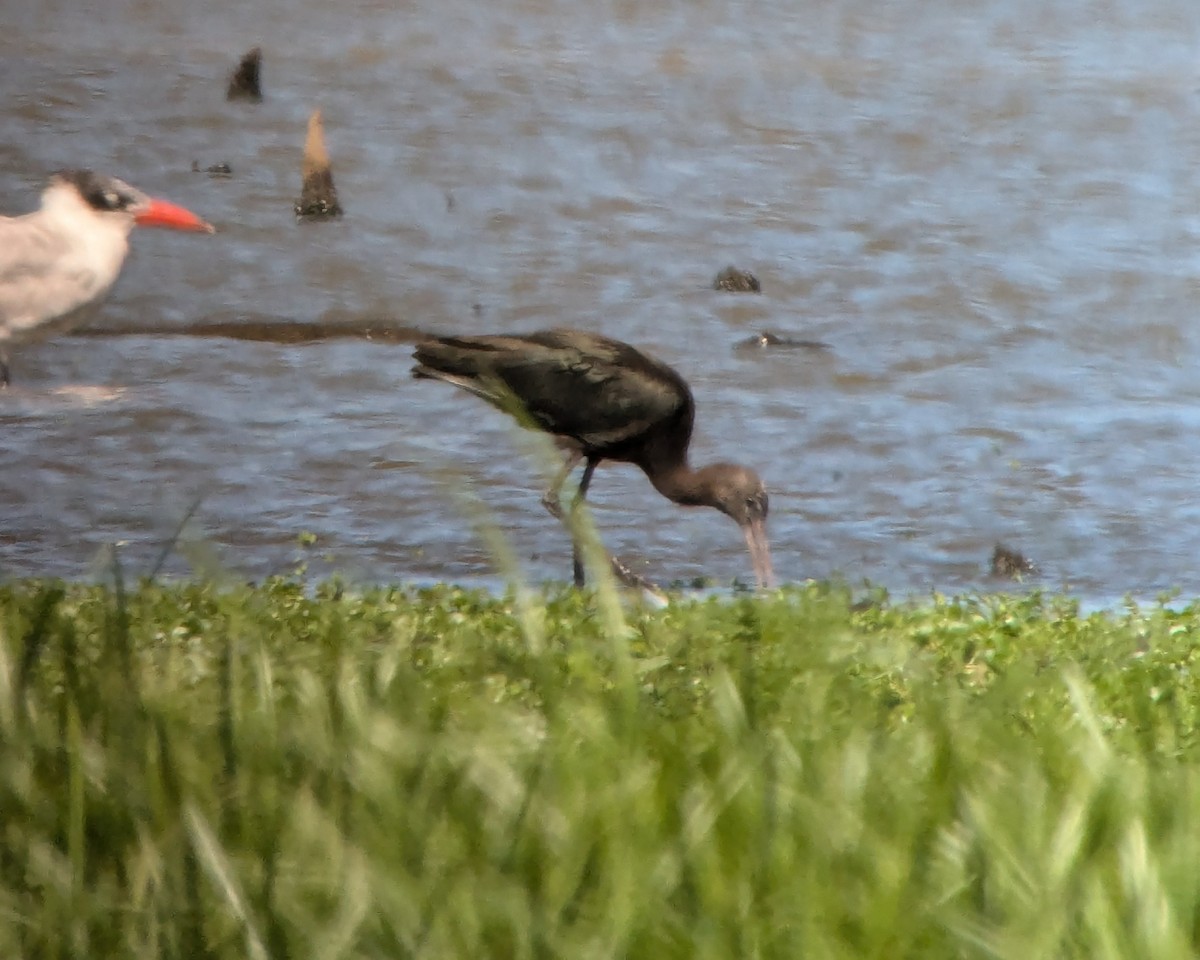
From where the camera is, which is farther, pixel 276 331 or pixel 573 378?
pixel 276 331

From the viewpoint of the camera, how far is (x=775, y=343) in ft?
33.9

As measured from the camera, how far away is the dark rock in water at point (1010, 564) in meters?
6.69

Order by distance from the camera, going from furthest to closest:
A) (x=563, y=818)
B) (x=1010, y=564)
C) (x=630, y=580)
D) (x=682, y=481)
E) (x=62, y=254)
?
(x=62, y=254) → (x=682, y=481) → (x=1010, y=564) → (x=630, y=580) → (x=563, y=818)

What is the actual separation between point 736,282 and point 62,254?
3712 millimetres

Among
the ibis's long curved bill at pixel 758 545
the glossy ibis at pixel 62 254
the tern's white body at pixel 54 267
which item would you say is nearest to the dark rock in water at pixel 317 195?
the glossy ibis at pixel 62 254

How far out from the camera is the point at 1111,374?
10109 millimetres

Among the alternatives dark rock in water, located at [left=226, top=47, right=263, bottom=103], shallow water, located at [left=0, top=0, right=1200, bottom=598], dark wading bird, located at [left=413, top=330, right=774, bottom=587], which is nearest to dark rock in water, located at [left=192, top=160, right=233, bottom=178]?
shallow water, located at [left=0, top=0, right=1200, bottom=598]

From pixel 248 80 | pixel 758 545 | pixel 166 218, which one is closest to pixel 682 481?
pixel 758 545

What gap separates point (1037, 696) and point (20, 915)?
1794 millimetres

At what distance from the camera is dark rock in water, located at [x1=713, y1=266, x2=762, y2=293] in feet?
37.8

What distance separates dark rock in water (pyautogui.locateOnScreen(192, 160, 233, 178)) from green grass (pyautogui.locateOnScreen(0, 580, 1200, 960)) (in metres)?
10.8

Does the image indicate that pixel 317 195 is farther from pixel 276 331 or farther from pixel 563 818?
pixel 563 818

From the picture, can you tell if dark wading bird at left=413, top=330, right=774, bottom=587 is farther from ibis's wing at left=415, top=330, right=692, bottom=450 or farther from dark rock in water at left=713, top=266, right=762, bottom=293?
dark rock in water at left=713, top=266, right=762, bottom=293

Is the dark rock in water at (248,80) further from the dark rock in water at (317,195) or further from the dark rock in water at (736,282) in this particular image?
the dark rock in water at (736,282)
